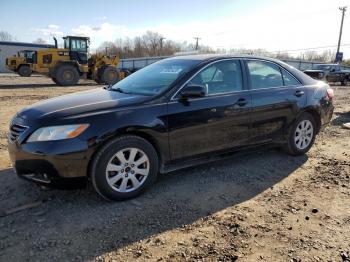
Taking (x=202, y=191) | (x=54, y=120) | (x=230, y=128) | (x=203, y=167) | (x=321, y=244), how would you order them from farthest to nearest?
(x=203, y=167), (x=230, y=128), (x=202, y=191), (x=54, y=120), (x=321, y=244)

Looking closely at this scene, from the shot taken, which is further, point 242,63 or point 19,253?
point 242,63

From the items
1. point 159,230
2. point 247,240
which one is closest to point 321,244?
point 247,240

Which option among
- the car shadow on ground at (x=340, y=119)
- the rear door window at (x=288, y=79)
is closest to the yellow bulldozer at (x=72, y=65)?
the car shadow on ground at (x=340, y=119)

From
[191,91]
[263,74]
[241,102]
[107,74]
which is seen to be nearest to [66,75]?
[107,74]

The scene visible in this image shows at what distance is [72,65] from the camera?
795 inches

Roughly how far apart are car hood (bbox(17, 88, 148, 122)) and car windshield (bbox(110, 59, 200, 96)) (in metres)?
0.24

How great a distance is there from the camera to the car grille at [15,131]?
3.70 metres

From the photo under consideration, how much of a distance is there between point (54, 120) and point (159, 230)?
1507mm

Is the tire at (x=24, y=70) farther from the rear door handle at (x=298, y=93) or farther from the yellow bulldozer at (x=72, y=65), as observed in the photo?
the rear door handle at (x=298, y=93)

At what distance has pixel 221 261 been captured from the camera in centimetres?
289

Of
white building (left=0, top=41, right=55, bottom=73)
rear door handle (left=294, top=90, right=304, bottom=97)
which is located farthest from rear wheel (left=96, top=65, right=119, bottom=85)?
white building (left=0, top=41, right=55, bottom=73)

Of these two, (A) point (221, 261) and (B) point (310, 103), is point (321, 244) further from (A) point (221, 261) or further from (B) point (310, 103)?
(B) point (310, 103)

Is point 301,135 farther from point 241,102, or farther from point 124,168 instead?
point 124,168

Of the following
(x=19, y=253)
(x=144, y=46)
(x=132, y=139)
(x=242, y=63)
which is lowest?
(x=19, y=253)
